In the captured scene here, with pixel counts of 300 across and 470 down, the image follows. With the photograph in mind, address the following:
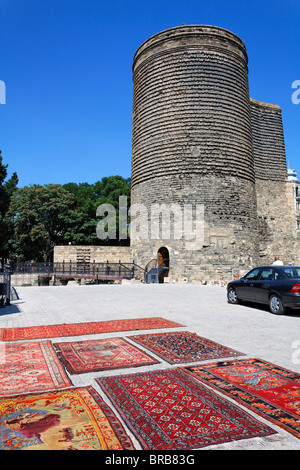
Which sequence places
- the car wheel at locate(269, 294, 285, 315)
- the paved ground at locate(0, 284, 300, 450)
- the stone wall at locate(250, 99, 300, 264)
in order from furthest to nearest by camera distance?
the stone wall at locate(250, 99, 300, 264) → the car wheel at locate(269, 294, 285, 315) → the paved ground at locate(0, 284, 300, 450)

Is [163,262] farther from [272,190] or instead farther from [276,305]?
[276,305]

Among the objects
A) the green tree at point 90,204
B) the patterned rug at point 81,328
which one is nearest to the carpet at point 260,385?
the patterned rug at point 81,328

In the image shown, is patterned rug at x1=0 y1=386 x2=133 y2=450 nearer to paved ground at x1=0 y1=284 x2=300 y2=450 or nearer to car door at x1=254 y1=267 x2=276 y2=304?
paved ground at x1=0 y1=284 x2=300 y2=450

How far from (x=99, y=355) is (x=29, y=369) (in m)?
0.92

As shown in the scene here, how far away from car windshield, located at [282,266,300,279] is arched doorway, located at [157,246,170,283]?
13849 mm

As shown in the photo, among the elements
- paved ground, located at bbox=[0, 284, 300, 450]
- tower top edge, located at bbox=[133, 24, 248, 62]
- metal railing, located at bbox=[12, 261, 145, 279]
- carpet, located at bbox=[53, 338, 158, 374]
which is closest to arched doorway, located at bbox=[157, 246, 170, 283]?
metal railing, located at bbox=[12, 261, 145, 279]

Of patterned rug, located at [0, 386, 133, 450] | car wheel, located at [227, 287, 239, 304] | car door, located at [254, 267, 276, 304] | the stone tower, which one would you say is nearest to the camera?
patterned rug, located at [0, 386, 133, 450]

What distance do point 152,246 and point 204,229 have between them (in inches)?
146

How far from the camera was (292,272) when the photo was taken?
810 centimetres

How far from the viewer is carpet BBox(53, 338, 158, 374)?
3922 millimetres

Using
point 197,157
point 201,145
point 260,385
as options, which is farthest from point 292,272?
point 201,145

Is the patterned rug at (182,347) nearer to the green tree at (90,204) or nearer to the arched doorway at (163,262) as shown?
the arched doorway at (163,262)

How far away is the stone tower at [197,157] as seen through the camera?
21.0 meters

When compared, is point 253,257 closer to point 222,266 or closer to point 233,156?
point 222,266
